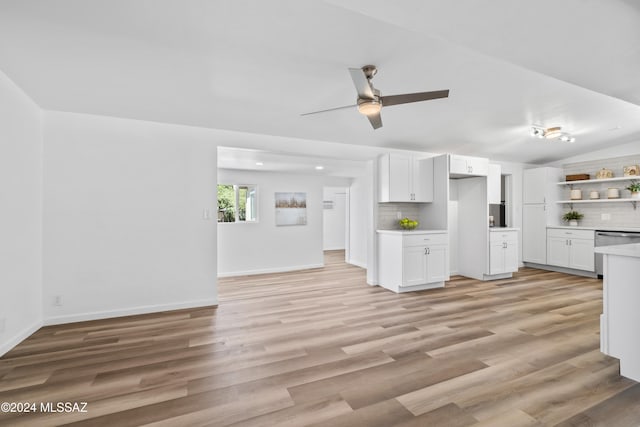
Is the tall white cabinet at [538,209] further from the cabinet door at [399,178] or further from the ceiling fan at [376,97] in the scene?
the ceiling fan at [376,97]

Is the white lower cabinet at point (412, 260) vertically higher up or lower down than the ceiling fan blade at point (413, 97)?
lower down

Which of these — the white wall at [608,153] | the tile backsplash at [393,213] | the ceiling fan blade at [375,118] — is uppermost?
the white wall at [608,153]

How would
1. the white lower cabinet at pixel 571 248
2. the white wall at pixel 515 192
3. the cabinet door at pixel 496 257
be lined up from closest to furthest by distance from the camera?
the cabinet door at pixel 496 257 < the white lower cabinet at pixel 571 248 < the white wall at pixel 515 192

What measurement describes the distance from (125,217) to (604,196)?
870 cm

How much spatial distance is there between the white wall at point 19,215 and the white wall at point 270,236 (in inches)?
120

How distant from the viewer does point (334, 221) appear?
10.6 m

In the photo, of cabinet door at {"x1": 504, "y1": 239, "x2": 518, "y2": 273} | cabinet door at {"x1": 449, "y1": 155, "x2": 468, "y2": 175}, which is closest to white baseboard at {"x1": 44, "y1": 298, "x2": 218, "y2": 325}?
cabinet door at {"x1": 449, "y1": 155, "x2": 468, "y2": 175}

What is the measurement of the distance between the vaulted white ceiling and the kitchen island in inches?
57.6

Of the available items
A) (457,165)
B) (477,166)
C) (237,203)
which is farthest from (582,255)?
(237,203)

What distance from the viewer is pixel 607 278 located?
2365 mm

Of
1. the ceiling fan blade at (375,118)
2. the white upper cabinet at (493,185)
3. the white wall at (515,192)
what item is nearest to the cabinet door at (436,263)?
the white upper cabinet at (493,185)

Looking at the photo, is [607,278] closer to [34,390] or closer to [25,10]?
[34,390]

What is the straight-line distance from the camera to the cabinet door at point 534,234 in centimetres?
640

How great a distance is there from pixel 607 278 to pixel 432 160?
338cm
